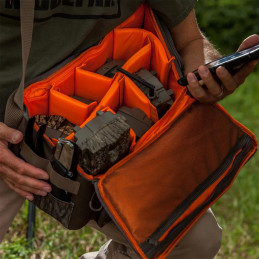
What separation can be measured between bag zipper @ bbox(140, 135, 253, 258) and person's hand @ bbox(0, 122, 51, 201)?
41 cm

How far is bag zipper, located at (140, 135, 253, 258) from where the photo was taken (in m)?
1.53

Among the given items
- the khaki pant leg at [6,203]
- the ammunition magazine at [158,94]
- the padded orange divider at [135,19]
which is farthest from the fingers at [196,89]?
the khaki pant leg at [6,203]

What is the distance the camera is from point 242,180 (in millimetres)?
3334

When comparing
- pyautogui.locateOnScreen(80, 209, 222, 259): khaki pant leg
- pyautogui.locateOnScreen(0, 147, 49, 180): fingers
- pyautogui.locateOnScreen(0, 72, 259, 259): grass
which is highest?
pyautogui.locateOnScreen(0, 147, 49, 180): fingers

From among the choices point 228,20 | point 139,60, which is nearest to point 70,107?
point 139,60

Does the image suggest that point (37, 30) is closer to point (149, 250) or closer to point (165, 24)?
point (165, 24)

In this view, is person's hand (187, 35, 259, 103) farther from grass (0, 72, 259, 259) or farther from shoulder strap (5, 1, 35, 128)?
grass (0, 72, 259, 259)

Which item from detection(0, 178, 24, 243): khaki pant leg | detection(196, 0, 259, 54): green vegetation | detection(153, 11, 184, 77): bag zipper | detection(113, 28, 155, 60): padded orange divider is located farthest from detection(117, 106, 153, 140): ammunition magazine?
detection(196, 0, 259, 54): green vegetation

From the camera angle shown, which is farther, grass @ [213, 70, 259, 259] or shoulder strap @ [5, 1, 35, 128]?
grass @ [213, 70, 259, 259]

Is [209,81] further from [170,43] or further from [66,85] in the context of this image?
[66,85]

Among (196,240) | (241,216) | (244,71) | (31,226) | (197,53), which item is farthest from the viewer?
(241,216)

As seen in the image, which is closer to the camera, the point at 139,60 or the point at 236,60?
the point at 236,60

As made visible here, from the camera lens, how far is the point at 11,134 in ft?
5.25

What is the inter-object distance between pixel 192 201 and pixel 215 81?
17.6 inches
